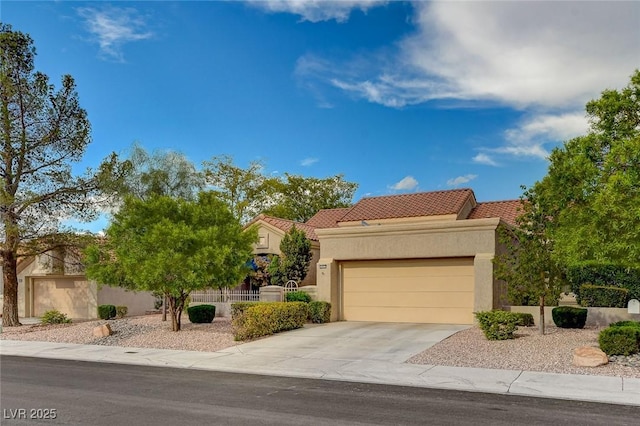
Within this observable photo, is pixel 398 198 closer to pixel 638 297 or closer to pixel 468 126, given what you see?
pixel 468 126

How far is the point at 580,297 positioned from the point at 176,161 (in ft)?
78.5

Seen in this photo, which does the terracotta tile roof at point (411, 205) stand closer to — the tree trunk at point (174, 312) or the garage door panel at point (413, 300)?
the garage door panel at point (413, 300)

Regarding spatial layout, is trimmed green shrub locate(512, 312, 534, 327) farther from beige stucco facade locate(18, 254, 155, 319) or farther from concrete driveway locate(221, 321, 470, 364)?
beige stucco facade locate(18, 254, 155, 319)

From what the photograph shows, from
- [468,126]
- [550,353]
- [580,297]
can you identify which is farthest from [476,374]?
[468,126]

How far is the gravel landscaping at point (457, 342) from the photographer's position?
40.9ft

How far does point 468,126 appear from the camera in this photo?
2555 cm

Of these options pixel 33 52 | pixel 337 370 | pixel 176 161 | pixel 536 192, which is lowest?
pixel 337 370

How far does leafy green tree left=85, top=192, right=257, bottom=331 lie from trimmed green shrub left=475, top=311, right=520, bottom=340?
8.45 metres

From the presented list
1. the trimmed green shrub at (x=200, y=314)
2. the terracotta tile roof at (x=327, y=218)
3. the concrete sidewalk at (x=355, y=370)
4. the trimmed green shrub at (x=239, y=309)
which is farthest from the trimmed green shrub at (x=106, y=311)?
the terracotta tile roof at (x=327, y=218)

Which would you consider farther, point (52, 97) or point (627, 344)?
point (52, 97)

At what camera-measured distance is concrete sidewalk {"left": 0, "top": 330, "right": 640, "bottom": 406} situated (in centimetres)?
1024

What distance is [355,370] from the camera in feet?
41.0

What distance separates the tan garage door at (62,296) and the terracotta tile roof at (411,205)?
14.9m

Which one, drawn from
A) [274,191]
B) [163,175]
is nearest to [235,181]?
[274,191]
